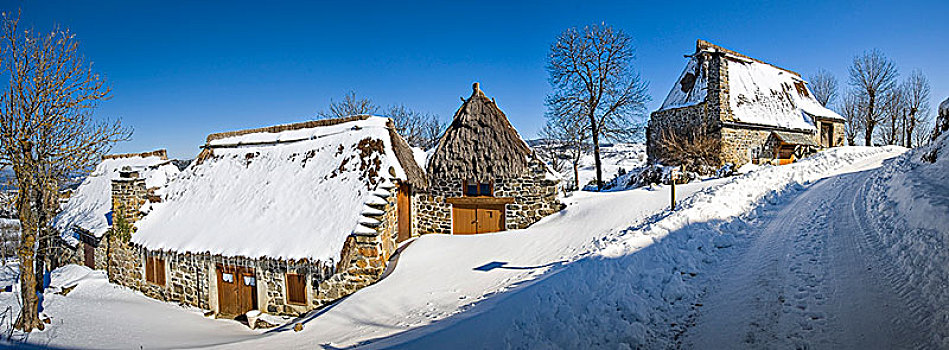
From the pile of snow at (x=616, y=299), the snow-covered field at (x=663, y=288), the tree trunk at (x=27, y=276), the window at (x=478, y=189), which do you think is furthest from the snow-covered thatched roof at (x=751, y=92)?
the tree trunk at (x=27, y=276)

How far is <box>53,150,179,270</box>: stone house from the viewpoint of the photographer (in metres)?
13.8

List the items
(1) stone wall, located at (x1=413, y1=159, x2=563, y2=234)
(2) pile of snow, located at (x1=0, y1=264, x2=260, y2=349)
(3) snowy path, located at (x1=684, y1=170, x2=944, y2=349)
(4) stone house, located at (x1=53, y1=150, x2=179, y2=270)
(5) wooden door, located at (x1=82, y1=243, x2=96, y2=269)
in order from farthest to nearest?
(5) wooden door, located at (x1=82, y1=243, x2=96, y2=269), (4) stone house, located at (x1=53, y1=150, x2=179, y2=270), (1) stone wall, located at (x1=413, y1=159, x2=563, y2=234), (2) pile of snow, located at (x1=0, y1=264, x2=260, y2=349), (3) snowy path, located at (x1=684, y1=170, x2=944, y2=349)

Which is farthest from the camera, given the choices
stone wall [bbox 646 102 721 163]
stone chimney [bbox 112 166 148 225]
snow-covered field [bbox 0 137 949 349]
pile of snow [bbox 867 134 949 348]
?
stone wall [bbox 646 102 721 163]

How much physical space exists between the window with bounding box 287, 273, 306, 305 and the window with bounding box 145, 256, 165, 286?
484 cm

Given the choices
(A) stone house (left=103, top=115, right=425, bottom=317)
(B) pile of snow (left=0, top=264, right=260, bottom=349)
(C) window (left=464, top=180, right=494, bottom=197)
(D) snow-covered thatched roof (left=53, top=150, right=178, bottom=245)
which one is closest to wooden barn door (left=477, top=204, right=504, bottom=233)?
(C) window (left=464, top=180, right=494, bottom=197)

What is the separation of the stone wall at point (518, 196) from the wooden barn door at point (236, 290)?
5434 millimetres

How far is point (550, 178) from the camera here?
41.3 ft

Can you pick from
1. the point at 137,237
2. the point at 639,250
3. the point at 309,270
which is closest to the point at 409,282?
the point at 309,270

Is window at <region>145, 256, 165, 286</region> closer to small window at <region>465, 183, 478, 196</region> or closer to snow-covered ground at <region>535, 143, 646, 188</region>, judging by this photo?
small window at <region>465, 183, 478, 196</region>

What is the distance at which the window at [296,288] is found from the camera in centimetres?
958

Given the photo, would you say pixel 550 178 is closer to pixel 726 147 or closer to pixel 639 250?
pixel 639 250

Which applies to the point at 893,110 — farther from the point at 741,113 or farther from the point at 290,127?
the point at 290,127

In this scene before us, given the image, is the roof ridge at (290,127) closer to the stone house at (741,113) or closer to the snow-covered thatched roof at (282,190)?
the snow-covered thatched roof at (282,190)

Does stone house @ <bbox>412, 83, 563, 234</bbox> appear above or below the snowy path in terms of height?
above
